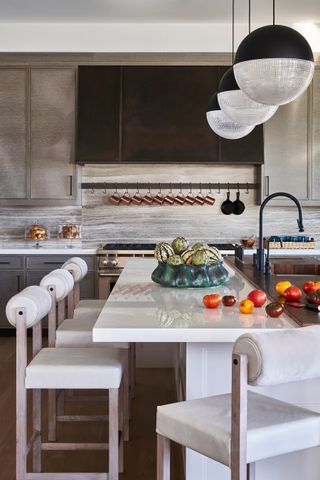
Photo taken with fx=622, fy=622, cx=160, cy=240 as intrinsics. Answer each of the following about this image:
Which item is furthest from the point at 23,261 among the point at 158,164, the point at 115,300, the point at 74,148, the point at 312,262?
the point at 115,300

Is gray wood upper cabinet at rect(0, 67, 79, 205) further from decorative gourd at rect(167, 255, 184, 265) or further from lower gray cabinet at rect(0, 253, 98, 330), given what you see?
decorative gourd at rect(167, 255, 184, 265)

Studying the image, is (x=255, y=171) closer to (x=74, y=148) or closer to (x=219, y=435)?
(x=74, y=148)

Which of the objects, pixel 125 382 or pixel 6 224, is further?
pixel 6 224

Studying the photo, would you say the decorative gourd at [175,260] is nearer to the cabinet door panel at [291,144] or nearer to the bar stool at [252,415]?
the bar stool at [252,415]

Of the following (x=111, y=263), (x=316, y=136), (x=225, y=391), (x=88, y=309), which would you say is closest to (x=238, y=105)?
(x=88, y=309)

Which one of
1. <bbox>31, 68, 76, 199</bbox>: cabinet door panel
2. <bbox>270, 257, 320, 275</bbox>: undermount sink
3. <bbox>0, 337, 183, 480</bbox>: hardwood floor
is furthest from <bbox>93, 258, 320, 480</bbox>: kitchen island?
<bbox>31, 68, 76, 199</bbox>: cabinet door panel

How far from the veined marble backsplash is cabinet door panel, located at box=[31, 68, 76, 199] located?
1.29 ft

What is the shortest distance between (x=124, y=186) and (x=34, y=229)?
3.29 feet

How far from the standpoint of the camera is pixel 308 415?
1.81 meters

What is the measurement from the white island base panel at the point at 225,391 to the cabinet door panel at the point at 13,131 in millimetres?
4077

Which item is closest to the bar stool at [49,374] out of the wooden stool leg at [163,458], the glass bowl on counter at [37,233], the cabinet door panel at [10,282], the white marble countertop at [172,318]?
the white marble countertop at [172,318]

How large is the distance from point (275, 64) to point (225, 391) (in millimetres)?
1258

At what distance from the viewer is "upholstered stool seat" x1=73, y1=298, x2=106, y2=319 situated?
3.58m

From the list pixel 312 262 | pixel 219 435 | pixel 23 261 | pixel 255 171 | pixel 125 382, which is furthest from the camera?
pixel 255 171
